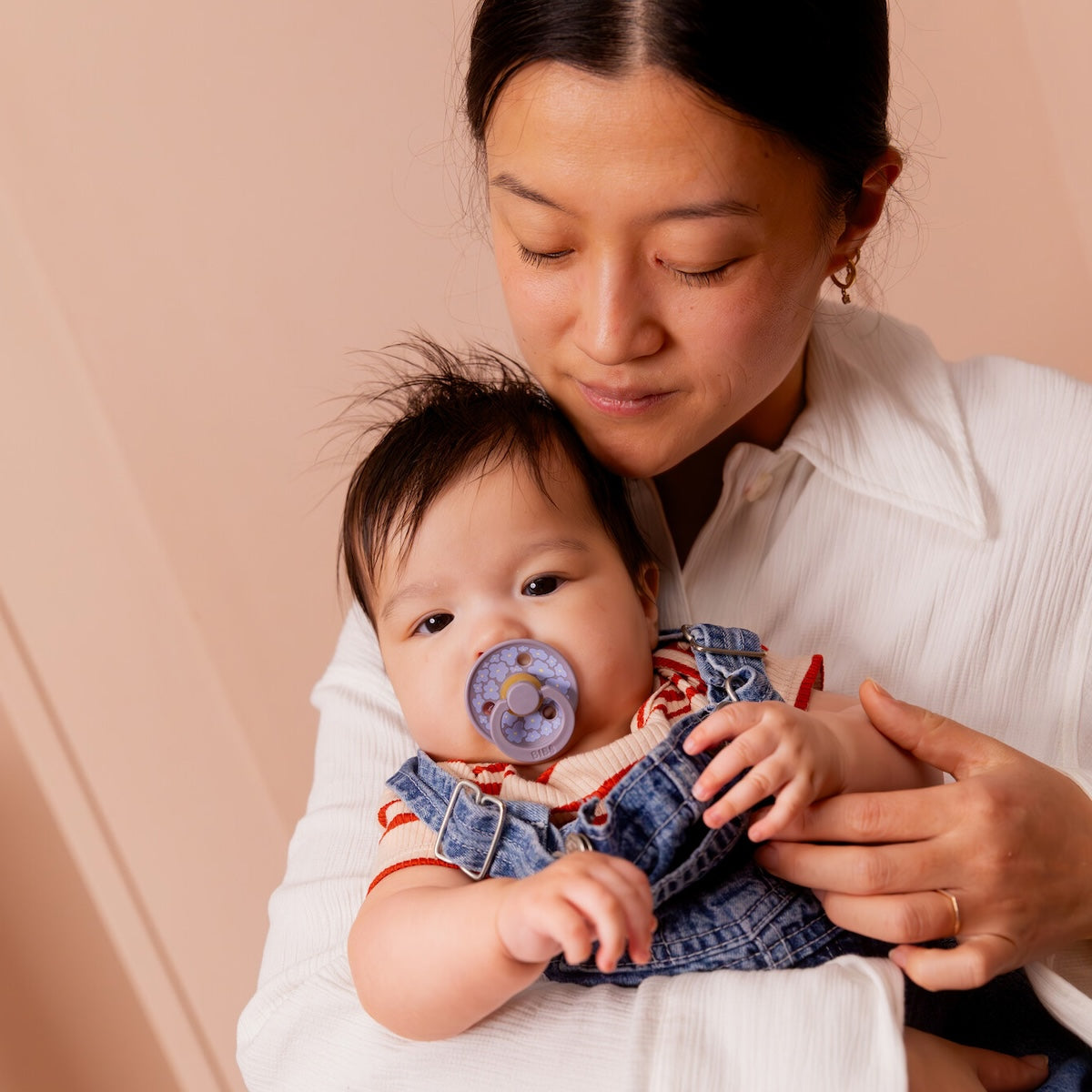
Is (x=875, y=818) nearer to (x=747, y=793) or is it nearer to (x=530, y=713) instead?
(x=747, y=793)

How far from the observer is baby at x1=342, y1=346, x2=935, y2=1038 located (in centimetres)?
105

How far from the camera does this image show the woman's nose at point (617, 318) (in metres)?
1.25

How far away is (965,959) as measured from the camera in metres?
1.09

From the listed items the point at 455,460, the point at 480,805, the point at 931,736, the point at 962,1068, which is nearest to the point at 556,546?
the point at 455,460

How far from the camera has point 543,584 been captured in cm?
133

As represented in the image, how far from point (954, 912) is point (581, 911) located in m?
0.40

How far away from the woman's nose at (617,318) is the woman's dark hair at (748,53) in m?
0.19

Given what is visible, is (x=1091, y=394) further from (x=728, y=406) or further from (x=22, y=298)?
(x=22, y=298)

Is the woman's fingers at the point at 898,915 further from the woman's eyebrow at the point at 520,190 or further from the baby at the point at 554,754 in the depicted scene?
the woman's eyebrow at the point at 520,190

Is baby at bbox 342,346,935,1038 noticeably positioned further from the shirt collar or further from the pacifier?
the shirt collar

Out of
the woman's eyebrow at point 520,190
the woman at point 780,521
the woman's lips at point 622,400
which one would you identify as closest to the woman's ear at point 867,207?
the woman at point 780,521

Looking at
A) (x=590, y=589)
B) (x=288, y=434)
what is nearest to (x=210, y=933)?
(x=288, y=434)

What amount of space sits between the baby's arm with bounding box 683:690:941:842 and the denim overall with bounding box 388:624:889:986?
0.15 feet

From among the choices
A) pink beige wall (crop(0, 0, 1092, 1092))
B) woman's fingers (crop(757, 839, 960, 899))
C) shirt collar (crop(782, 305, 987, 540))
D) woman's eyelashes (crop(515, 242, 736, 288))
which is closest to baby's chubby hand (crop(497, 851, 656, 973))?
woman's fingers (crop(757, 839, 960, 899))
